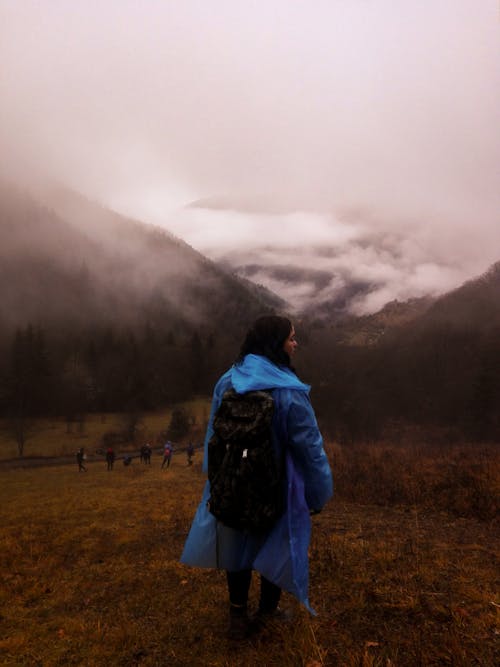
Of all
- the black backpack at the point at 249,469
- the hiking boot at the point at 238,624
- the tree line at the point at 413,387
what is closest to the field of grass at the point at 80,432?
the tree line at the point at 413,387

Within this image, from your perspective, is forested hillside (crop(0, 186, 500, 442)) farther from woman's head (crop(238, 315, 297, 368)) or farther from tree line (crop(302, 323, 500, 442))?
woman's head (crop(238, 315, 297, 368))

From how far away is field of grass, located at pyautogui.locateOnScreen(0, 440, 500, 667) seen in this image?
3.89 meters

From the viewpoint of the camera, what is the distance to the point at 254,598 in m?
5.15

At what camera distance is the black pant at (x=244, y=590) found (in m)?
3.81

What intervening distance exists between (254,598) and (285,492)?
251 cm

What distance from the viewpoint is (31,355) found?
86.8 m

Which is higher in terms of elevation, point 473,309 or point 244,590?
point 473,309

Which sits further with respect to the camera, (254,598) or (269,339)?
(254,598)

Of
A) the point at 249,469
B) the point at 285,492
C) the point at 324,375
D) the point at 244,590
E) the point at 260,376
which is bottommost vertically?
the point at 324,375

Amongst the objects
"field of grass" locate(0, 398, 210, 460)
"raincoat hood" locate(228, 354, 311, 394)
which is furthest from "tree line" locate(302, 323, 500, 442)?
"raincoat hood" locate(228, 354, 311, 394)

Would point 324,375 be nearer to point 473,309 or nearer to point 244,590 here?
point 244,590

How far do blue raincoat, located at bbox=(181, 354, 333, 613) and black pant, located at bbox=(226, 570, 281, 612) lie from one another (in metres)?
0.18

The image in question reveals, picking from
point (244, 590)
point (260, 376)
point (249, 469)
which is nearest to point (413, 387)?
point (244, 590)

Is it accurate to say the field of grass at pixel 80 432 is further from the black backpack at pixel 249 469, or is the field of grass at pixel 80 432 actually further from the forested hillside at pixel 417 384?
the black backpack at pixel 249 469
